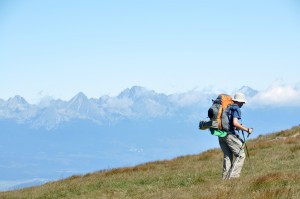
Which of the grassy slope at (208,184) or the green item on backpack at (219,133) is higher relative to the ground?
the green item on backpack at (219,133)

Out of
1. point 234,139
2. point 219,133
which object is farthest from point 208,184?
point 234,139

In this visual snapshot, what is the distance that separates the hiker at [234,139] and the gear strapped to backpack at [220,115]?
15 cm

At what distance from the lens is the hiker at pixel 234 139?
13977 millimetres

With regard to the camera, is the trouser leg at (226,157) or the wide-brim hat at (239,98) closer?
the wide-brim hat at (239,98)

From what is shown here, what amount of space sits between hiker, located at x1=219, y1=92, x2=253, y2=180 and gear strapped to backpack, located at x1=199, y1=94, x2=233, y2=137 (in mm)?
152

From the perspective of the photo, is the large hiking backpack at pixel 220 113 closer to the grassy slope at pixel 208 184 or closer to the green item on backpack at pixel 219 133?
the green item on backpack at pixel 219 133

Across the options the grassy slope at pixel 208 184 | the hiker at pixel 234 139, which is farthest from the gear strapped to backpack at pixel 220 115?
the grassy slope at pixel 208 184

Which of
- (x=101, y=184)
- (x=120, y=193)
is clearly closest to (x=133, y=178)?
(x=101, y=184)

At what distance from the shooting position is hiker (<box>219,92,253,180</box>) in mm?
13977

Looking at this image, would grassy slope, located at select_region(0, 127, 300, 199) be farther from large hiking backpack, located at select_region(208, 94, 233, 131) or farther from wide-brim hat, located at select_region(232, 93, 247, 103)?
wide-brim hat, located at select_region(232, 93, 247, 103)

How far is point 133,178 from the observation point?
794 inches

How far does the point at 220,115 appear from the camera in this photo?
46.2ft

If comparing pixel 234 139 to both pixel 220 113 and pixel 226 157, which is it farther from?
pixel 220 113

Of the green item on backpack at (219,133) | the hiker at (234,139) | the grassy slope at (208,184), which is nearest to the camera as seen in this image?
the grassy slope at (208,184)
